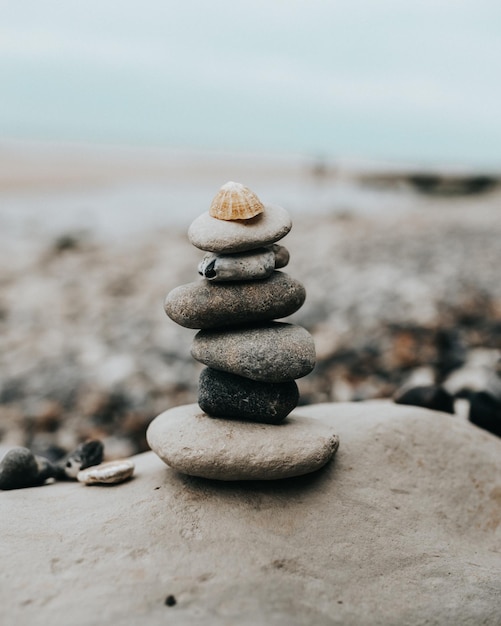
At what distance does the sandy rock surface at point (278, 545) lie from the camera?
264 centimetres

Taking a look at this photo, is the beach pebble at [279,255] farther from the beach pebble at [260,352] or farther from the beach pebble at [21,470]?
the beach pebble at [21,470]

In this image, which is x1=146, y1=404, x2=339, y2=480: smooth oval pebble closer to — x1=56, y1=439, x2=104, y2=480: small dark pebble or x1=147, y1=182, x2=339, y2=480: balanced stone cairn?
x1=147, y1=182, x2=339, y2=480: balanced stone cairn

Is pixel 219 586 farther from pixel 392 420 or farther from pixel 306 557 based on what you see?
pixel 392 420

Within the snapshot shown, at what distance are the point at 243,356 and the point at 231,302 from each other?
A: 313 mm

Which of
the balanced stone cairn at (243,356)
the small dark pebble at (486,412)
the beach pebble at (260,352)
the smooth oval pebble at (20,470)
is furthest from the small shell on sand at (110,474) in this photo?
the small dark pebble at (486,412)

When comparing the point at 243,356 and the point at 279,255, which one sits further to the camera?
the point at 279,255

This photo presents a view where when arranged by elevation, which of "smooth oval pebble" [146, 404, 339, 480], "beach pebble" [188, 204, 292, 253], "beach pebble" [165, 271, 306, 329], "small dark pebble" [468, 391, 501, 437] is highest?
"beach pebble" [188, 204, 292, 253]

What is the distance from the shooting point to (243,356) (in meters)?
3.61

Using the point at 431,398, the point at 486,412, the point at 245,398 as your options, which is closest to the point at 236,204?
the point at 245,398

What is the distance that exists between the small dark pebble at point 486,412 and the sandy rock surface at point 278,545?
835 millimetres

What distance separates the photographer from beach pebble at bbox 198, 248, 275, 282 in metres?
3.64

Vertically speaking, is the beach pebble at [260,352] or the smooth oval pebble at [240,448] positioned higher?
the beach pebble at [260,352]

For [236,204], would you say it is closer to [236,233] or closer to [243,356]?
[236,233]

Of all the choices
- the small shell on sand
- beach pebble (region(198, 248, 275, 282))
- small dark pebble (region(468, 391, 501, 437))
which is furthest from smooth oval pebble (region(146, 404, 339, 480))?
small dark pebble (region(468, 391, 501, 437))
